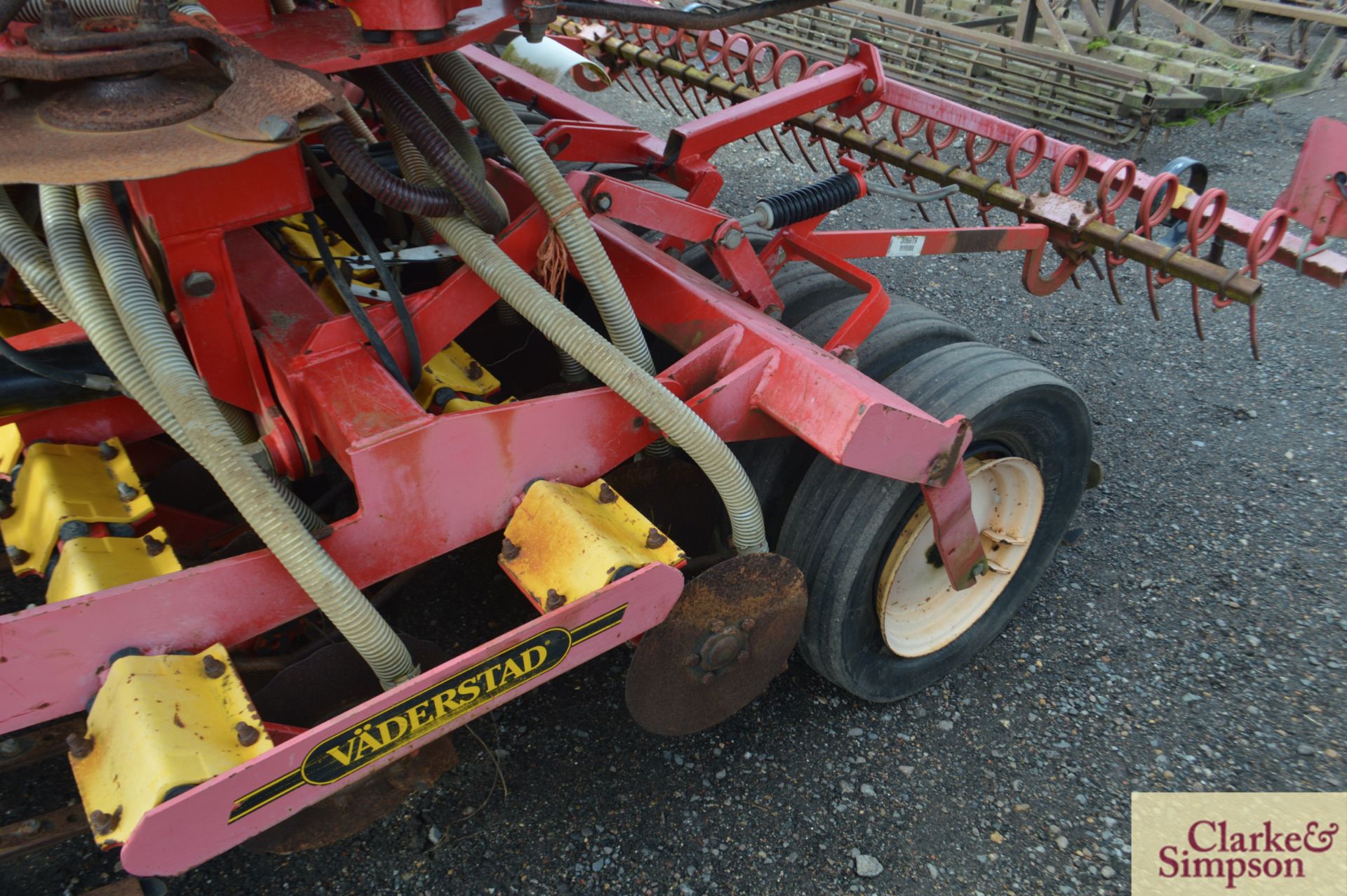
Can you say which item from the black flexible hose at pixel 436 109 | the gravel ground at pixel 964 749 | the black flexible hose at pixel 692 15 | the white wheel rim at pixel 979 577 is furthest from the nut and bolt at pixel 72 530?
the white wheel rim at pixel 979 577

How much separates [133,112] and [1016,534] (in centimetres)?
215

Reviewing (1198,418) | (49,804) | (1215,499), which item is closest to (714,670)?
(49,804)

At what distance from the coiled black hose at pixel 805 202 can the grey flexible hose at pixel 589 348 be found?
0.66 m

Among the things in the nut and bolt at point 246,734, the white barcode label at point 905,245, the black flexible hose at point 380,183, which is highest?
the black flexible hose at point 380,183

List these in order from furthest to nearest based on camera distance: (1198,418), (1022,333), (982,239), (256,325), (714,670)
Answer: (1022,333) → (1198,418) → (982,239) → (714,670) → (256,325)

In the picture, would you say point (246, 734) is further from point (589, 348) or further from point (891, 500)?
point (891, 500)

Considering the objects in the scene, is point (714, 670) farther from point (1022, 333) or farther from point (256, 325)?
point (1022, 333)

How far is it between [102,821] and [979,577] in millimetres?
1961

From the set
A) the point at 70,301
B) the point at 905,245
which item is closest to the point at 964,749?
the point at 905,245

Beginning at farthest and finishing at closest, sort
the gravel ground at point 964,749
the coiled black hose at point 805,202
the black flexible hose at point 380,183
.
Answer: the coiled black hose at point 805,202 < the gravel ground at point 964,749 < the black flexible hose at point 380,183

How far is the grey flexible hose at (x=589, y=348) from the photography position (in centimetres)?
173

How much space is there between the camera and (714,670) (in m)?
1.98

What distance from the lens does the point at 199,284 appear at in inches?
62.9

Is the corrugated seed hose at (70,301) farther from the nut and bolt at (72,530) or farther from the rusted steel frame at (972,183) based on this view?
the rusted steel frame at (972,183)
